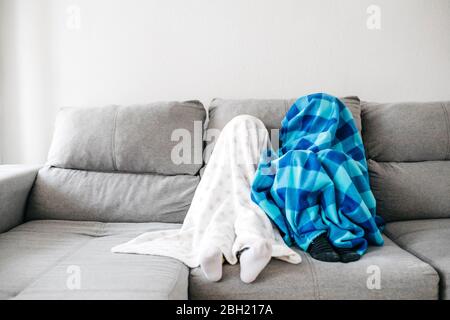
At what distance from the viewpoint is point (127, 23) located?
1.98 meters

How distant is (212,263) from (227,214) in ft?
0.99

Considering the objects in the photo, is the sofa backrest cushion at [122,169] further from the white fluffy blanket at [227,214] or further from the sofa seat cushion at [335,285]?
the sofa seat cushion at [335,285]

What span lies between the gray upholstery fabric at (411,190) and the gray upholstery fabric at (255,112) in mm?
259

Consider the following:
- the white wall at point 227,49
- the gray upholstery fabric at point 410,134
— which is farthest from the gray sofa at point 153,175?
the white wall at point 227,49

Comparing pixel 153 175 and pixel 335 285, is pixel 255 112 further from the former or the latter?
pixel 335 285

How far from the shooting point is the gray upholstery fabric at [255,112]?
1.67m

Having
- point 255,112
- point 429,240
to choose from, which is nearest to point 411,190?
point 429,240

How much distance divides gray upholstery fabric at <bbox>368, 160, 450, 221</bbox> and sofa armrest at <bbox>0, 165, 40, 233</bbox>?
1.56 metres

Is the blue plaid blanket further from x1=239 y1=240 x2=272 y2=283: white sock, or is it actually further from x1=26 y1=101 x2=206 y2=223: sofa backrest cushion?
x1=26 y1=101 x2=206 y2=223: sofa backrest cushion

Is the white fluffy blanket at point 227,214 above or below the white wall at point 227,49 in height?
below

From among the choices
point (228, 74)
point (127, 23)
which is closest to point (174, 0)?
point (127, 23)

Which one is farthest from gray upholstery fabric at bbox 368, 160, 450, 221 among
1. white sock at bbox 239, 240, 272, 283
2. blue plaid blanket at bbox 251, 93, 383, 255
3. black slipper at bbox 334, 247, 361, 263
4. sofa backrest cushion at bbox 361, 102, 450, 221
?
white sock at bbox 239, 240, 272, 283

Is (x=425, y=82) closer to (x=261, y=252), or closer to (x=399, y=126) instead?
(x=399, y=126)
